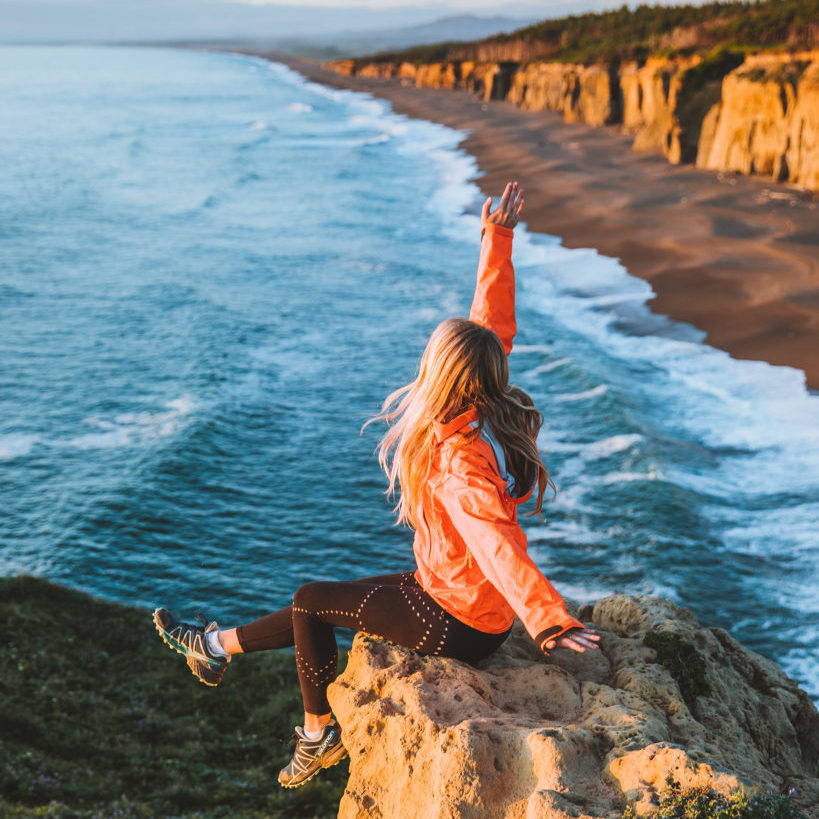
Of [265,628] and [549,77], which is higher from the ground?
[549,77]

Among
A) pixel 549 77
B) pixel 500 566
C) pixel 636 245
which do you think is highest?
pixel 549 77

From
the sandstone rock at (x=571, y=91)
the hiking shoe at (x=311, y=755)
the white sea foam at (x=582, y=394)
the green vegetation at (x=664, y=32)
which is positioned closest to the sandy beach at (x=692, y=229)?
the white sea foam at (x=582, y=394)

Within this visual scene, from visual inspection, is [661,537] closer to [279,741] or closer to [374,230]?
[279,741]

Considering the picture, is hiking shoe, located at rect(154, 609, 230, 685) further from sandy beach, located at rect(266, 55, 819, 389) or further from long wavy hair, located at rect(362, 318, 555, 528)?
sandy beach, located at rect(266, 55, 819, 389)

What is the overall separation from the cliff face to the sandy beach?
34.4ft

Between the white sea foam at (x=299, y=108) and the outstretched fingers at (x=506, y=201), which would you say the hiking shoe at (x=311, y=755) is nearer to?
the outstretched fingers at (x=506, y=201)

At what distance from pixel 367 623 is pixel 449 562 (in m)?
0.57

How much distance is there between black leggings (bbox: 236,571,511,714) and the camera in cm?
423

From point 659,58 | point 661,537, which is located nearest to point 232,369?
point 661,537

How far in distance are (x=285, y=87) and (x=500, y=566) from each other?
100980 millimetres

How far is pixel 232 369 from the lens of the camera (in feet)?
54.0

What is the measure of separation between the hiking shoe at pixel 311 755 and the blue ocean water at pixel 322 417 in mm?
5217

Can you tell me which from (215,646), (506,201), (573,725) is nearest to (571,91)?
(506,201)

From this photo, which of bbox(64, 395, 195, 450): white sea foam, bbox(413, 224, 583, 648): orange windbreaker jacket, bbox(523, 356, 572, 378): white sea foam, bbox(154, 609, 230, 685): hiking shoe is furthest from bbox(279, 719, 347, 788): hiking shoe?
bbox(523, 356, 572, 378): white sea foam
